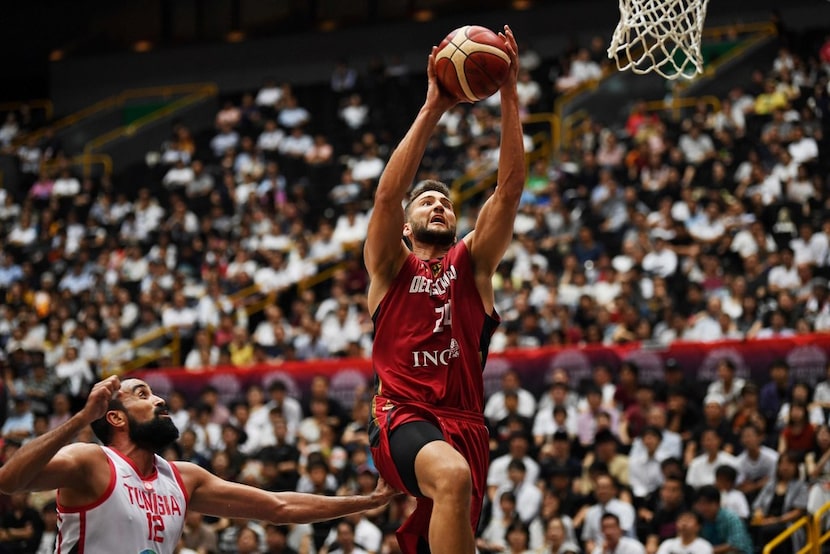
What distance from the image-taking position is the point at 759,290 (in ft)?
48.0

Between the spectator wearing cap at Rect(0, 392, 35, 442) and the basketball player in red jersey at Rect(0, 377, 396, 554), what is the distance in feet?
31.4

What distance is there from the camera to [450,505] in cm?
596

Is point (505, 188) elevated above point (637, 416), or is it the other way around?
point (505, 188)

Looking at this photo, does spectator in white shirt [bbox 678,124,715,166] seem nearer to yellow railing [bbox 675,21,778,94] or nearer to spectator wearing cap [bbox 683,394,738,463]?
yellow railing [bbox 675,21,778,94]

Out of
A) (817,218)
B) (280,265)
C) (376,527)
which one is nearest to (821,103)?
(817,218)

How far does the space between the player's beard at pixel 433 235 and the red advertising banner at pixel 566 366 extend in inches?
286

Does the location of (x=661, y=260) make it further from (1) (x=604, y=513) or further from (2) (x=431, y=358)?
(2) (x=431, y=358)

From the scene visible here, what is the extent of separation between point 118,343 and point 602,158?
7.35 meters

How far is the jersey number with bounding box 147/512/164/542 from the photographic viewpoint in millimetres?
6594

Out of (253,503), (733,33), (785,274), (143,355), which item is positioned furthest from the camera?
(733,33)

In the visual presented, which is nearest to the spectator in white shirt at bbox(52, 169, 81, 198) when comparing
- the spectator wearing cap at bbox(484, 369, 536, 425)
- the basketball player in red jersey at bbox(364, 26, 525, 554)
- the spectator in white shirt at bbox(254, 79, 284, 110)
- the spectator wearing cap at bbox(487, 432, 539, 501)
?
the spectator in white shirt at bbox(254, 79, 284, 110)

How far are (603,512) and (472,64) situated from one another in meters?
6.32

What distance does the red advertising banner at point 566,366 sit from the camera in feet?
43.0

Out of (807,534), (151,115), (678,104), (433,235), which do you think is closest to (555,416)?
(807,534)
